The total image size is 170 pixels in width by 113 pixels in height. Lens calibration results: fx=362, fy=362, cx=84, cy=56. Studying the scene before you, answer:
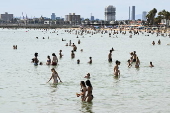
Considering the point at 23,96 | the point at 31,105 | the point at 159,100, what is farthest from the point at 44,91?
the point at 159,100

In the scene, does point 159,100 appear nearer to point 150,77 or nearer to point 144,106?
point 144,106

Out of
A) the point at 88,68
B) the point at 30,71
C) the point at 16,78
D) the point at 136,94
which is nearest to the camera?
the point at 136,94

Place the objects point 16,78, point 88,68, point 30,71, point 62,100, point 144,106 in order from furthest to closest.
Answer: point 88,68 < point 30,71 < point 16,78 < point 62,100 < point 144,106

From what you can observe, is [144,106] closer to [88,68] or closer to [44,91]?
[44,91]

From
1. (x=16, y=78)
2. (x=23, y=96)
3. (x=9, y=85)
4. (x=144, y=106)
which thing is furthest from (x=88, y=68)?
(x=144, y=106)

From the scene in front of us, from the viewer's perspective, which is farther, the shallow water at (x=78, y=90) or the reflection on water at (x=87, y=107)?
the shallow water at (x=78, y=90)

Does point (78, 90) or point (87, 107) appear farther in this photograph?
point (78, 90)

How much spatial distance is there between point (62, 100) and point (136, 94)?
4.62 metres

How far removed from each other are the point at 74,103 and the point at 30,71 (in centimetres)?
1311

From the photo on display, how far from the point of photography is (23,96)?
2116 centimetres

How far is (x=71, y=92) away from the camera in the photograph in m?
22.2

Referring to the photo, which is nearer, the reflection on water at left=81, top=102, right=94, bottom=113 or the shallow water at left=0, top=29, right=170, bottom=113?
the reflection on water at left=81, top=102, right=94, bottom=113

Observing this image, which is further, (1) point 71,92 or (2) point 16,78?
(2) point 16,78

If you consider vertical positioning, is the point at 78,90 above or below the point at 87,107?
above
